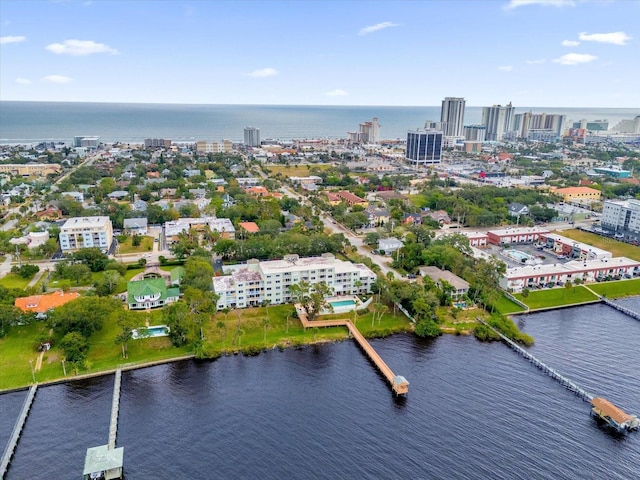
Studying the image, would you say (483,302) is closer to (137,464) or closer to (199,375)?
(199,375)

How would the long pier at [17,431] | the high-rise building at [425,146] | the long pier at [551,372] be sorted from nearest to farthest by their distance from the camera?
1. the long pier at [17,431]
2. the long pier at [551,372]
3. the high-rise building at [425,146]

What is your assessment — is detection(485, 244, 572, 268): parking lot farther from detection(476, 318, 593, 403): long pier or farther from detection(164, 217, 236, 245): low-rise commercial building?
detection(164, 217, 236, 245): low-rise commercial building

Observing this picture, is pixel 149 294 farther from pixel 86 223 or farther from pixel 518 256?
pixel 518 256

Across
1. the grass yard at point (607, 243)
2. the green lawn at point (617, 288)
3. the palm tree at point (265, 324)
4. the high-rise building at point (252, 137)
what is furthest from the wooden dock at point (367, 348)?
the high-rise building at point (252, 137)

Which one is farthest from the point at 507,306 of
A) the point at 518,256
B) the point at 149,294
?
the point at 149,294

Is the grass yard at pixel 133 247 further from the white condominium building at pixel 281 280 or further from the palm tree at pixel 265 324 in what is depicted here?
the palm tree at pixel 265 324
